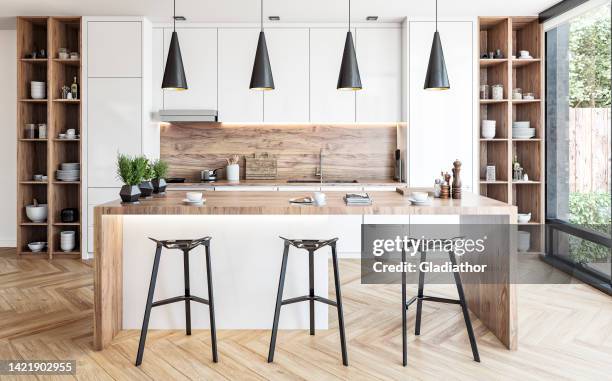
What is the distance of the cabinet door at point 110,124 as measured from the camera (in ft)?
18.2

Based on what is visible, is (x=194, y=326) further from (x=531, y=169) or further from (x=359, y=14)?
(x=531, y=169)

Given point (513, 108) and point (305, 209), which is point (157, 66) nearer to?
point (305, 209)

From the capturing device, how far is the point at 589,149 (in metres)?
4.70

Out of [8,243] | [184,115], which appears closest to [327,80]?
[184,115]

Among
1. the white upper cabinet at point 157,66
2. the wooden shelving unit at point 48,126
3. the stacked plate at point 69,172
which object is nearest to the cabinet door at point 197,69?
the white upper cabinet at point 157,66

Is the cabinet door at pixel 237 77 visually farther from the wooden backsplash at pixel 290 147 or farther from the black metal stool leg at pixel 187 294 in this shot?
the black metal stool leg at pixel 187 294

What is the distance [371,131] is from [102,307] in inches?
160

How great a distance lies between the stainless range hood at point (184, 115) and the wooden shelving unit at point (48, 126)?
102cm

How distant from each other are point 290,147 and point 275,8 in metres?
1.74

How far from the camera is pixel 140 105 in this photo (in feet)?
18.3

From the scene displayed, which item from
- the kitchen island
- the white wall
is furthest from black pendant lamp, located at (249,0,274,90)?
the white wall

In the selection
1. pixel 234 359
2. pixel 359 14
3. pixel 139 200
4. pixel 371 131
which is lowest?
pixel 234 359

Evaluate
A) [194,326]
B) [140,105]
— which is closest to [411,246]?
[194,326]

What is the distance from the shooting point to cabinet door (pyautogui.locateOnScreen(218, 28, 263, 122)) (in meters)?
5.82
